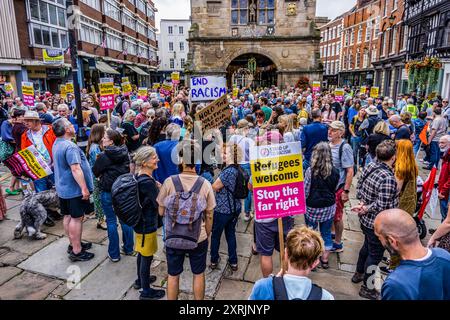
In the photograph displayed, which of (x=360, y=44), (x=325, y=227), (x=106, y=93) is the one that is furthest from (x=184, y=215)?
(x=360, y=44)

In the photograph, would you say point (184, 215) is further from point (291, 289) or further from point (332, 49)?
point (332, 49)

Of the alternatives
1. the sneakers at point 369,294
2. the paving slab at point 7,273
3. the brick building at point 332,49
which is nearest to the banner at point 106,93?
the paving slab at point 7,273

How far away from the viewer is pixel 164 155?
14.8 ft

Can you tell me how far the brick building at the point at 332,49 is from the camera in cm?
4984

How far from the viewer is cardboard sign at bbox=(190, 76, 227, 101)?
670 cm

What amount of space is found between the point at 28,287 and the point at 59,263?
1.78 ft

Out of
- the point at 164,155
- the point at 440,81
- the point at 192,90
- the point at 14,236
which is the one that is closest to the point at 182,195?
the point at 164,155

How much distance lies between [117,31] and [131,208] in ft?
127

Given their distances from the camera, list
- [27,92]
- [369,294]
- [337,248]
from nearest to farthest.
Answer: [369,294], [337,248], [27,92]

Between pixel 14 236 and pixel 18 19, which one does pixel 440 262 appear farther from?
pixel 18 19

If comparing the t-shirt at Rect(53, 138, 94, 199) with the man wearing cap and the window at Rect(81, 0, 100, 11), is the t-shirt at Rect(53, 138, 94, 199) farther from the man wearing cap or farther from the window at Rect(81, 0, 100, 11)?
the window at Rect(81, 0, 100, 11)

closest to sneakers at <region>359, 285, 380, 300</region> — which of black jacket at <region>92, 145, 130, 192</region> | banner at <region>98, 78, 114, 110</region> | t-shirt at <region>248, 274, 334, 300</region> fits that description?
t-shirt at <region>248, 274, 334, 300</region>

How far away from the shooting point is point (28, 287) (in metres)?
3.86
